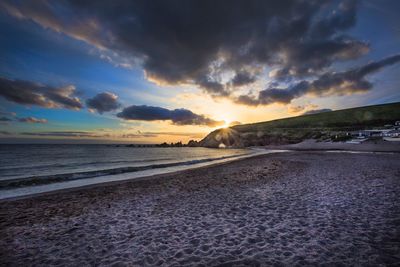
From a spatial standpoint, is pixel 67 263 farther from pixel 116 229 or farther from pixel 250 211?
pixel 250 211

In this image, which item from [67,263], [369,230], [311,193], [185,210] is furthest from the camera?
[311,193]

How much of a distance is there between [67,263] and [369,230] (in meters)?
8.84

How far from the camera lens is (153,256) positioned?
5.54 meters

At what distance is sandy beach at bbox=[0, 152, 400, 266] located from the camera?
5.36 m

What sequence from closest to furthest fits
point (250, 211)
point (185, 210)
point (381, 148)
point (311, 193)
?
→ 1. point (250, 211)
2. point (185, 210)
3. point (311, 193)
4. point (381, 148)

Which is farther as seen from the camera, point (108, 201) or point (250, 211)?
point (108, 201)

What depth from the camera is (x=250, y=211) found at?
29.6 ft

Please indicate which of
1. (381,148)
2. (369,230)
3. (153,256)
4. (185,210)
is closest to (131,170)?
(185,210)

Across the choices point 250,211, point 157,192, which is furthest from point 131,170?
point 250,211

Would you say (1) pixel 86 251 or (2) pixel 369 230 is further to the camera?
(2) pixel 369 230

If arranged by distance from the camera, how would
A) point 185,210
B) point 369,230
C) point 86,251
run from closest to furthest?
point 86,251 → point 369,230 → point 185,210

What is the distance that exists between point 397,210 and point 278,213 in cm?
467

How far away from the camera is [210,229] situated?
7.23 meters

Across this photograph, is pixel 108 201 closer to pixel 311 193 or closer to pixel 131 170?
pixel 311 193
